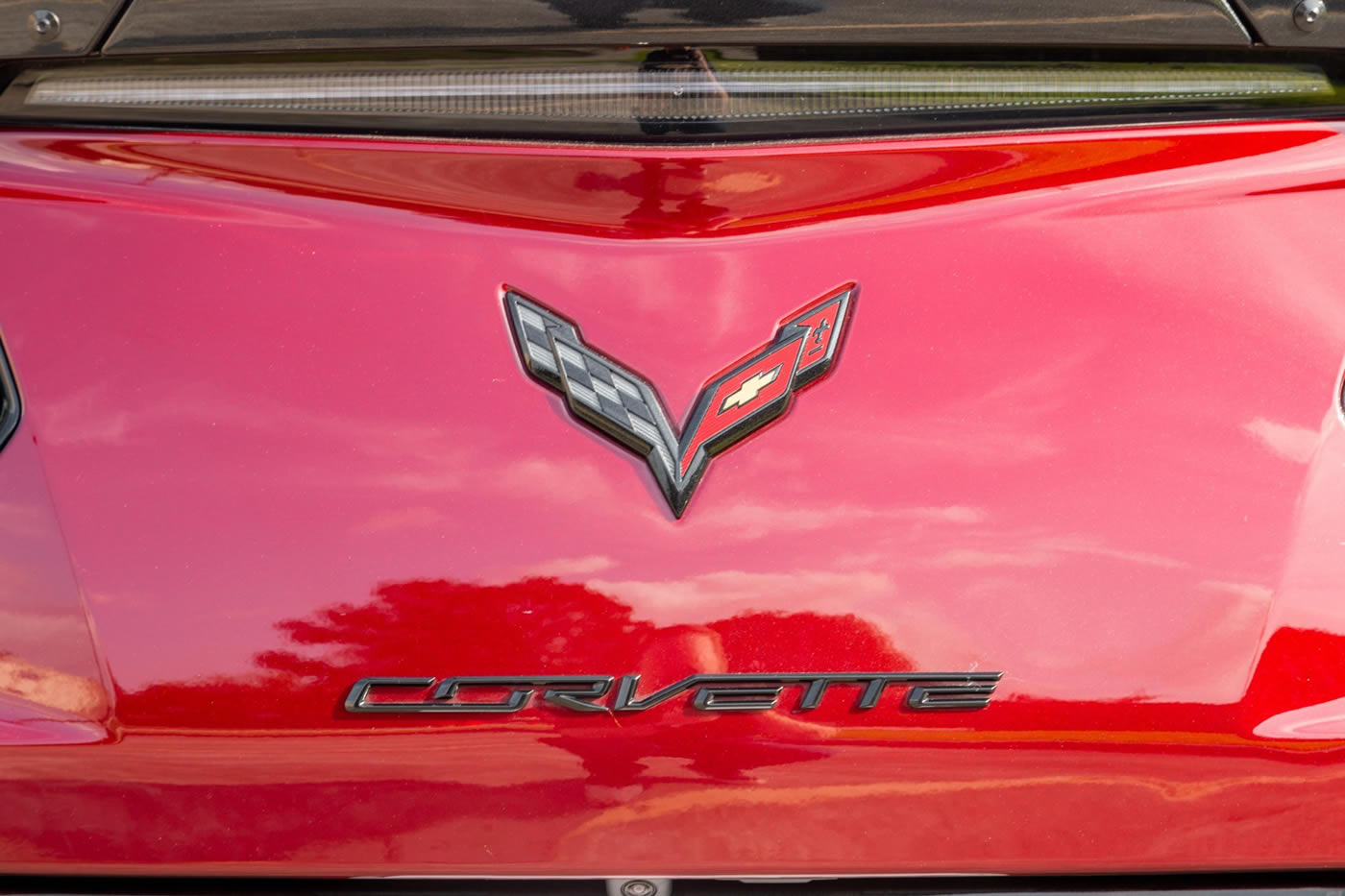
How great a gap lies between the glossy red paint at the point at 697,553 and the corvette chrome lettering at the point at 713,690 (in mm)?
14

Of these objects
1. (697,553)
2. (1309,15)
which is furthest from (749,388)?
(1309,15)

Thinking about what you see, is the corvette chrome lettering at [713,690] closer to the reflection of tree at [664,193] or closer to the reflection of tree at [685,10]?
the reflection of tree at [664,193]

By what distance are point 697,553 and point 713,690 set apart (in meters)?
0.14

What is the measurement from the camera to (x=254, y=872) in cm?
141

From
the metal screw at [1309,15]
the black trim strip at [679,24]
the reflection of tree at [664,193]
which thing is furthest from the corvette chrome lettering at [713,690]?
the metal screw at [1309,15]

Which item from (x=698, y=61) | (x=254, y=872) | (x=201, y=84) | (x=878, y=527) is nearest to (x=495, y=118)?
(x=698, y=61)

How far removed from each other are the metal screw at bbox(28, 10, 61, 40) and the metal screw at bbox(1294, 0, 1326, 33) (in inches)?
56.3

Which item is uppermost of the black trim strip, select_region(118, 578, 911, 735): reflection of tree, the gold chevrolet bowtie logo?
the black trim strip

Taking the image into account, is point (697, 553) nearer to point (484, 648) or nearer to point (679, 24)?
point (484, 648)

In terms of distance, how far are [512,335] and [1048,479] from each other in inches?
22.8

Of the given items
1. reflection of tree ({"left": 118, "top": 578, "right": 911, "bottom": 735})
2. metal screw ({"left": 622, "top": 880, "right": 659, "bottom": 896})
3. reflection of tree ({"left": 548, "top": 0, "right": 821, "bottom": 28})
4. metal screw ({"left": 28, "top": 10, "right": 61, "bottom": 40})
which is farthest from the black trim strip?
metal screw ({"left": 622, "top": 880, "right": 659, "bottom": 896})

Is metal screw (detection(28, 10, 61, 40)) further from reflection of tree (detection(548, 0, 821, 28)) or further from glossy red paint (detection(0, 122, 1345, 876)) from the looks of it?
reflection of tree (detection(548, 0, 821, 28))

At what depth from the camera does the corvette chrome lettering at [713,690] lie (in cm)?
135

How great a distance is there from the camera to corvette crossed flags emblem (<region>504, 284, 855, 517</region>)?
4.53ft
